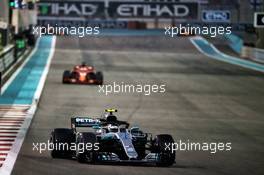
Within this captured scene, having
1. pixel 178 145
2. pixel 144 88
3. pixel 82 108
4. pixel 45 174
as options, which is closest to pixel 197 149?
pixel 178 145

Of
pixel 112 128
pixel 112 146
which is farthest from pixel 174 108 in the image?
pixel 112 146

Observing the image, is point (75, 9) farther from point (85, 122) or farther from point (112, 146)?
point (112, 146)

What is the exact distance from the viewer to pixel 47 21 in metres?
95.9

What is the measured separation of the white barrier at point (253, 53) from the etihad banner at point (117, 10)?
32.4m

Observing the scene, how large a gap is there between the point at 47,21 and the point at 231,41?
25.9 metres

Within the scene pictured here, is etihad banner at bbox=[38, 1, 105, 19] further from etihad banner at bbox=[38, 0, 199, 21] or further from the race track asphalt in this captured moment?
the race track asphalt

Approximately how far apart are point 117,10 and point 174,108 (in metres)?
70.7

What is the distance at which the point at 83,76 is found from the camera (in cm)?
3616

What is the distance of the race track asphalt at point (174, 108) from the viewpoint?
15750 millimetres

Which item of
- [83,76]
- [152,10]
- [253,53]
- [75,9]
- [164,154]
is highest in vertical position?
[75,9]

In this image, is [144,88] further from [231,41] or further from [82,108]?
[231,41]

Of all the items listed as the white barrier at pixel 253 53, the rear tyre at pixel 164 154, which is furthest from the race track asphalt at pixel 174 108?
the white barrier at pixel 253 53

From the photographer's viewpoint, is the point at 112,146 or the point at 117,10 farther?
the point at 117,10

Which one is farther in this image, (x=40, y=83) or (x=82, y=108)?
(x=40, y=83)
